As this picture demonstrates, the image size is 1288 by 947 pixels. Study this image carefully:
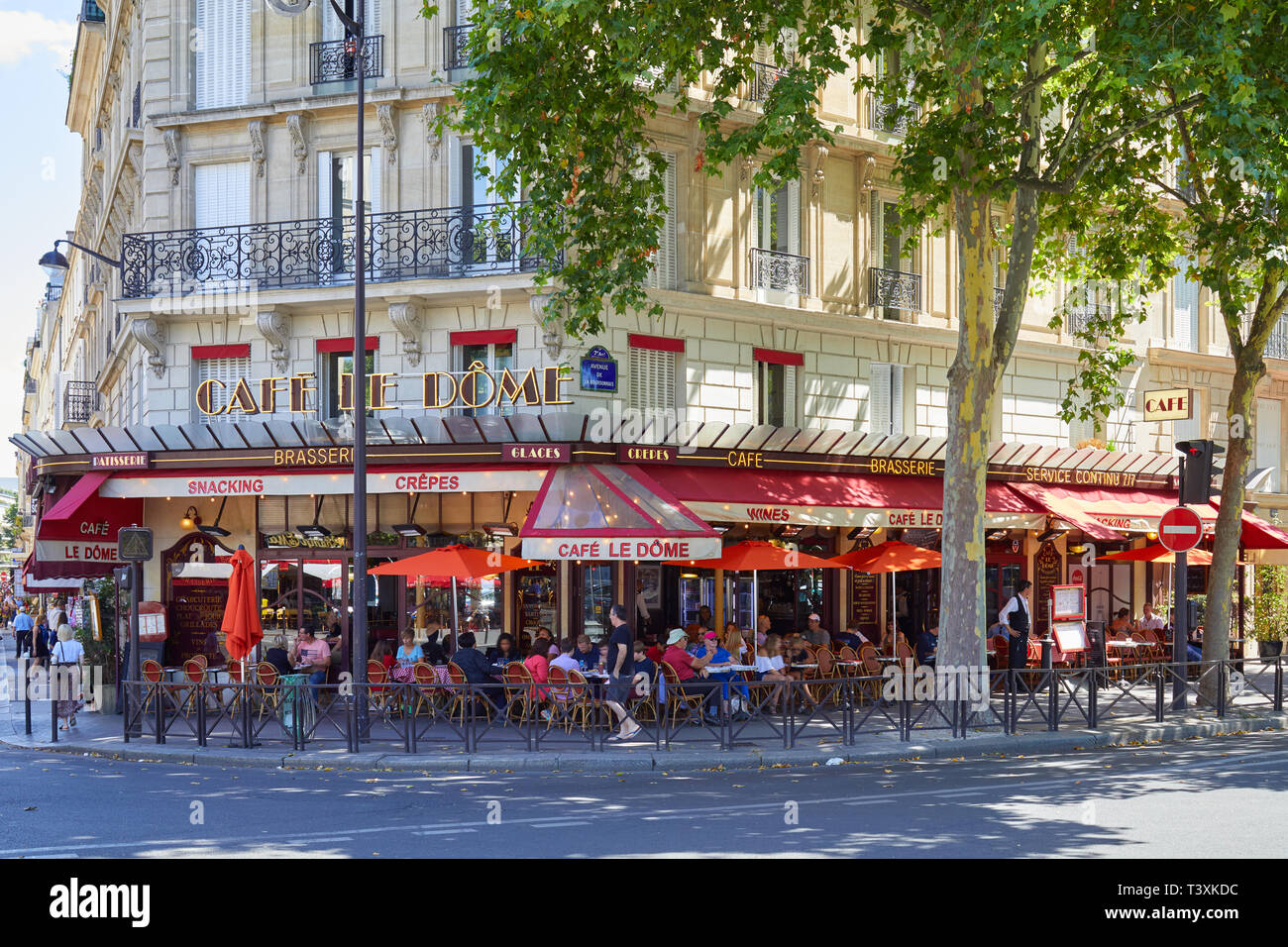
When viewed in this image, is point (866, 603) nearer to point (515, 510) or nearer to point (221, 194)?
point (515, 510)

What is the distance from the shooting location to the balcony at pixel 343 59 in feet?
67.7

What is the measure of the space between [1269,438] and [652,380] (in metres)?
16.5

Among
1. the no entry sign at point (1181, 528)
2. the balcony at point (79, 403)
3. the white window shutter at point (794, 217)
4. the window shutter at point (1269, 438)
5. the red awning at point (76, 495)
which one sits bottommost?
the no entry sign at point (1181, 528)

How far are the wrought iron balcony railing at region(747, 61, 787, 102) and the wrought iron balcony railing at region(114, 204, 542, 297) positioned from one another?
15.4 ft

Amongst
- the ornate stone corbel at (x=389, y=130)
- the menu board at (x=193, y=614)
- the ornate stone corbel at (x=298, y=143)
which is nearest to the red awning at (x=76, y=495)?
the menu board at (x=193, y=614)

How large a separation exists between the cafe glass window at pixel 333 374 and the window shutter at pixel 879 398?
27.7ft

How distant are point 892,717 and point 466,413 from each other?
305 inches

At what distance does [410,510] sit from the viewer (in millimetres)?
20969

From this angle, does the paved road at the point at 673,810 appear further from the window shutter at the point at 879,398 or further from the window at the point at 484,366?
the window shutter at the point at 879,398

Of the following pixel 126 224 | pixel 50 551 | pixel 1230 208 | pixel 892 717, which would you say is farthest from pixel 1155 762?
pixel 126 224

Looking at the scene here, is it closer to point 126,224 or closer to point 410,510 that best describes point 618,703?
point 410,510

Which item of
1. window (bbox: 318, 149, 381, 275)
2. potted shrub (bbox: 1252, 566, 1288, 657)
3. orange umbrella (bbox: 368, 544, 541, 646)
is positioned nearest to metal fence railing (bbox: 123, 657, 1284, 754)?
orange umbrella (bbox: 368, 544, 541, 646)

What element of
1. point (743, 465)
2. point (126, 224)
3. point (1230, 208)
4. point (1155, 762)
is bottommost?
point (1155, 762)

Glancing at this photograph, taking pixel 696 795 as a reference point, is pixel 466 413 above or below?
above
